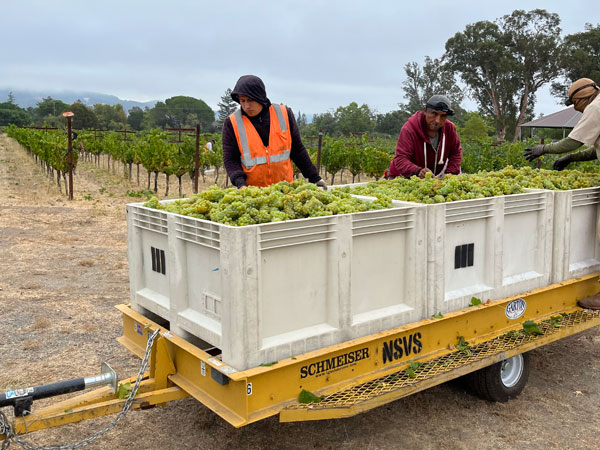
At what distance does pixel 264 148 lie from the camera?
4.89 m

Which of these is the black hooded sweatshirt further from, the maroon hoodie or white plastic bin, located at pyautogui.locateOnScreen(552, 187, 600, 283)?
white plastic bin, located at pyautogui.locateOnScreen(552, 187, 600, 283)

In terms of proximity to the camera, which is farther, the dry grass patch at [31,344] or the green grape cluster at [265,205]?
the dry grass patch at [31,344]

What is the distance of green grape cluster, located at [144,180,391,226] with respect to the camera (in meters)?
3.20

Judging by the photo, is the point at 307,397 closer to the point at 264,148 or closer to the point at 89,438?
the point at 89,438

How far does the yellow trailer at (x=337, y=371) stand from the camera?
3.10 meters

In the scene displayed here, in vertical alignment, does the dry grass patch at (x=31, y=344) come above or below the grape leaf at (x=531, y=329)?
below

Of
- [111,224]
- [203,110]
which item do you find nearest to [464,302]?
[111,224]

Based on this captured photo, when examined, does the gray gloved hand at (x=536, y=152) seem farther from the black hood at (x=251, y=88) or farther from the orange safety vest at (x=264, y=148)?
the black hood at (x=251, y=88)

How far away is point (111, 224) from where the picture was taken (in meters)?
12.9

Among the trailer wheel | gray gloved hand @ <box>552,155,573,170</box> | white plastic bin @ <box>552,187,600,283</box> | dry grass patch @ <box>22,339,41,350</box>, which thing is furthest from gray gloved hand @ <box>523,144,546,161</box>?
dry grass patch @ <box>22,339,41,350</box>

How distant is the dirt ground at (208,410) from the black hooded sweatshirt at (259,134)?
6.32 ft

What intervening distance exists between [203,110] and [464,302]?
13061cm

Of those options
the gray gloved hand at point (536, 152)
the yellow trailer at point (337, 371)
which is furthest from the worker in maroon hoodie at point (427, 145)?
the yellow trailer at point (337, 371)

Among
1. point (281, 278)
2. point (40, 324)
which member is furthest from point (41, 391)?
point (40, 324)
